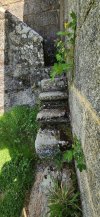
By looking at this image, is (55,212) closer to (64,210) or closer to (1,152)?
(64,210)

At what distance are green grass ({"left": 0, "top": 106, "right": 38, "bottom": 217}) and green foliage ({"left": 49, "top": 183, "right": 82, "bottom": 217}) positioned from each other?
0.96 m

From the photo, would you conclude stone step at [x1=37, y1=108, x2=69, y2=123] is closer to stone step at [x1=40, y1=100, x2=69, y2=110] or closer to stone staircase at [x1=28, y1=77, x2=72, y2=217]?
stone staircase at [x1=28, y1=77, x2=72, y2=217]

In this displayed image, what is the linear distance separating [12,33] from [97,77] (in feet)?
13.8

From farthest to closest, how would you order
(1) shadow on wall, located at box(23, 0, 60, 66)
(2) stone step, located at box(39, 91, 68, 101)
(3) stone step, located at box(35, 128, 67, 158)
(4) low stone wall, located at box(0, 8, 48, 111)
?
(1) shadow on wall, located at box(23, 0, 60, 66)
(4) low stone wall, located at box(0, 8, 48, 111)
(2) stone step, located at box(39, 91, 68, 101)
(3) stone step, located at box(35, 128, 67, 158)

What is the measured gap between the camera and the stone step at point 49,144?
3586mm

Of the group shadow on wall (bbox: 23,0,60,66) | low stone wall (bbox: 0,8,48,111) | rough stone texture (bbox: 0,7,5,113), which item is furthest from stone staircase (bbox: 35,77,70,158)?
rough stone texture (bbox: 0,7,5,113)

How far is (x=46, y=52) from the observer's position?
538 cm

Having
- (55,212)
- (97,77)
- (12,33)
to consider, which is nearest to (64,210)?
(55,212)

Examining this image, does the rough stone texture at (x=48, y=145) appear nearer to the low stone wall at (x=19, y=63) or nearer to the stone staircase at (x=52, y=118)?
the stone staircase at (x=52, y=118)

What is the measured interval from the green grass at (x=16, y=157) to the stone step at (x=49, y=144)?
65cm

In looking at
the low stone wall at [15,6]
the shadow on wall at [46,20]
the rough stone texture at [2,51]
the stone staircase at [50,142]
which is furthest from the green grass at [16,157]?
the low stone wall at [15,6]

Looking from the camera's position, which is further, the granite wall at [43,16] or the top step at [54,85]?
the granite wall at [43,16]

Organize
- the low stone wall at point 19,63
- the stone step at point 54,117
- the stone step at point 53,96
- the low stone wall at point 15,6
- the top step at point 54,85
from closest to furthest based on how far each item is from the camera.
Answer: the stone step at point 54,117 < the stone step at point 53,96 < the top step at point 54,85 < the low stone wall at point 19,63 < the low stone wall at point 15,6

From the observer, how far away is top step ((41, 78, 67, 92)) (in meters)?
4.33
